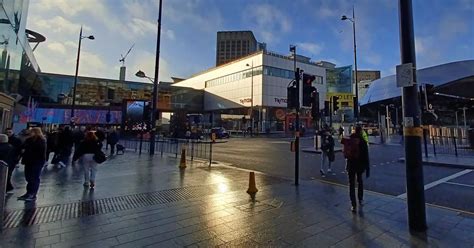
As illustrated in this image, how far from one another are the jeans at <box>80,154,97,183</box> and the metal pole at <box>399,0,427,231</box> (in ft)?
24.0

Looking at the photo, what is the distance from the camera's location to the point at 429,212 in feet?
18.2

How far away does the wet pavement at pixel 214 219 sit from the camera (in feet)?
13.4

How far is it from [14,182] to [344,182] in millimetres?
9855

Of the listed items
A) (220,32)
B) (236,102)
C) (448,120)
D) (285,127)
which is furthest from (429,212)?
(220,32)

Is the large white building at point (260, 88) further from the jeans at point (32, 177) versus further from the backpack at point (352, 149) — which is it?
the jeans at point (32, 177)

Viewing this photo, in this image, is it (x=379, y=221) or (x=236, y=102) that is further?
(x=236, y=102)

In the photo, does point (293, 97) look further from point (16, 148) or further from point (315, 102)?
point (16, 148)

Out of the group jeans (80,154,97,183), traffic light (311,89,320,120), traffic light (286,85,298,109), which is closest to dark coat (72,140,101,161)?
jeans (80,154,97,183)

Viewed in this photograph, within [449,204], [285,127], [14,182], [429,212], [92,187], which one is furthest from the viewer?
[285,127]

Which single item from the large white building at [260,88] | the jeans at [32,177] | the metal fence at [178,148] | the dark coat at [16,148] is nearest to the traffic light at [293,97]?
the metal fence at [178,148]

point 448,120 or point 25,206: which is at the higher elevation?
point 448,120

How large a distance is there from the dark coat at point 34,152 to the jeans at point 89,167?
3.77ft

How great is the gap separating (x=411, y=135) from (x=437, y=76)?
40981 mm

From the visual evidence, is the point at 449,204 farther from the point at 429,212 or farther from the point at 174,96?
the point at 174,96
